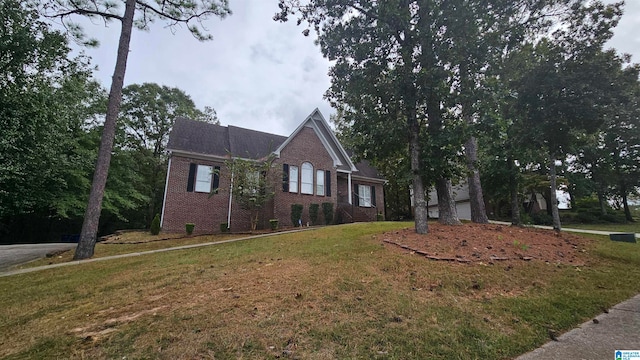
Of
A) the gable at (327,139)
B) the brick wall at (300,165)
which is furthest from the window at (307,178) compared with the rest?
the gable at (327,139)

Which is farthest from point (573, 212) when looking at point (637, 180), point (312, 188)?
point (312, 188)

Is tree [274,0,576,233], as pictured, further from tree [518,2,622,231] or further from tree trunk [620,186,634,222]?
tree trunk [620,186,634,222]

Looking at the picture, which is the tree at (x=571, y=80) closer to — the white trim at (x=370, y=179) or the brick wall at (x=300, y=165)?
the brick wall at (x=300, y=165)

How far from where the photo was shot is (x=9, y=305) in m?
4.85

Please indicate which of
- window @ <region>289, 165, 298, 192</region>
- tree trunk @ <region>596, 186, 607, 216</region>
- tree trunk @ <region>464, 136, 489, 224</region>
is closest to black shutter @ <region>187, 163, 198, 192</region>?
window @ <region>289, 165, 298, 192</region>

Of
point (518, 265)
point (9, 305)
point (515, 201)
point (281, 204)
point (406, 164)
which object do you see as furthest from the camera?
point (281, 204)

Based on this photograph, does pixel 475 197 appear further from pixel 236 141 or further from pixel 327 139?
pixel 236 141

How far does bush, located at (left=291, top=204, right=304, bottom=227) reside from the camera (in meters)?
16.2

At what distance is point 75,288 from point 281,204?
11357mm

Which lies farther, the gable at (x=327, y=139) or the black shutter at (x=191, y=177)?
the gable at (x=327, y=139)

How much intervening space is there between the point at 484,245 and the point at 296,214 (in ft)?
35.9

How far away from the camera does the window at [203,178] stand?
1617 cm

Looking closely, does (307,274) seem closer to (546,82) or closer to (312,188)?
(546,82)

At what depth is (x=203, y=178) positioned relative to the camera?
1633 cm
